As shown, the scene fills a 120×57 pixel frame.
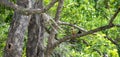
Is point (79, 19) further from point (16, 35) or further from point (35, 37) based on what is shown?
point (16, 35)

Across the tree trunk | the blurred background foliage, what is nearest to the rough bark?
the tree trunk

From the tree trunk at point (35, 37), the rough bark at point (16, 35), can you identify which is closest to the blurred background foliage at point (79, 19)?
the tree trunk at point (35, 37)

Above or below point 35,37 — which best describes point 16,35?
above

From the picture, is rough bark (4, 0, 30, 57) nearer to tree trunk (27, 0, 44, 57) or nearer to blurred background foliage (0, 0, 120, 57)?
tree trunk (27, 0, 44, 57)

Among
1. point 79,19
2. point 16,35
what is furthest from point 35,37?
point 79,19

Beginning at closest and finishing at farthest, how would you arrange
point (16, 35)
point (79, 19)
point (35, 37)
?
1. point (16, 35)
2. point (35, 37)
3. point (79, 19)

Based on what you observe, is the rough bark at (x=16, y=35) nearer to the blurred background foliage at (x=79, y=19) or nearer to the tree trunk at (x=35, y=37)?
the tree trunk at (x=35, y=37)

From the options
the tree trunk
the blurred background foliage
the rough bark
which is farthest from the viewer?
the blurred background foliage

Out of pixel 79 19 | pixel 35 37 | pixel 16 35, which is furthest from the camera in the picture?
pixel 79 19

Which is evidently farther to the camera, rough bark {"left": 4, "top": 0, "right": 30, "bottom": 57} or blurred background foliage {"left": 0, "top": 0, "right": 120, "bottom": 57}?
blurred background foliage {"left": 0, "top": 0, "right": 120, "bottom": 57}

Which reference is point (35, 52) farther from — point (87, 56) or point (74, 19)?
point (74, 19)

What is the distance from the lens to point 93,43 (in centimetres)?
477

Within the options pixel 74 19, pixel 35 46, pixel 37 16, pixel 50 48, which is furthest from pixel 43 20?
pixel 74 19

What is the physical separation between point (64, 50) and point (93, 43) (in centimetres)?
94
